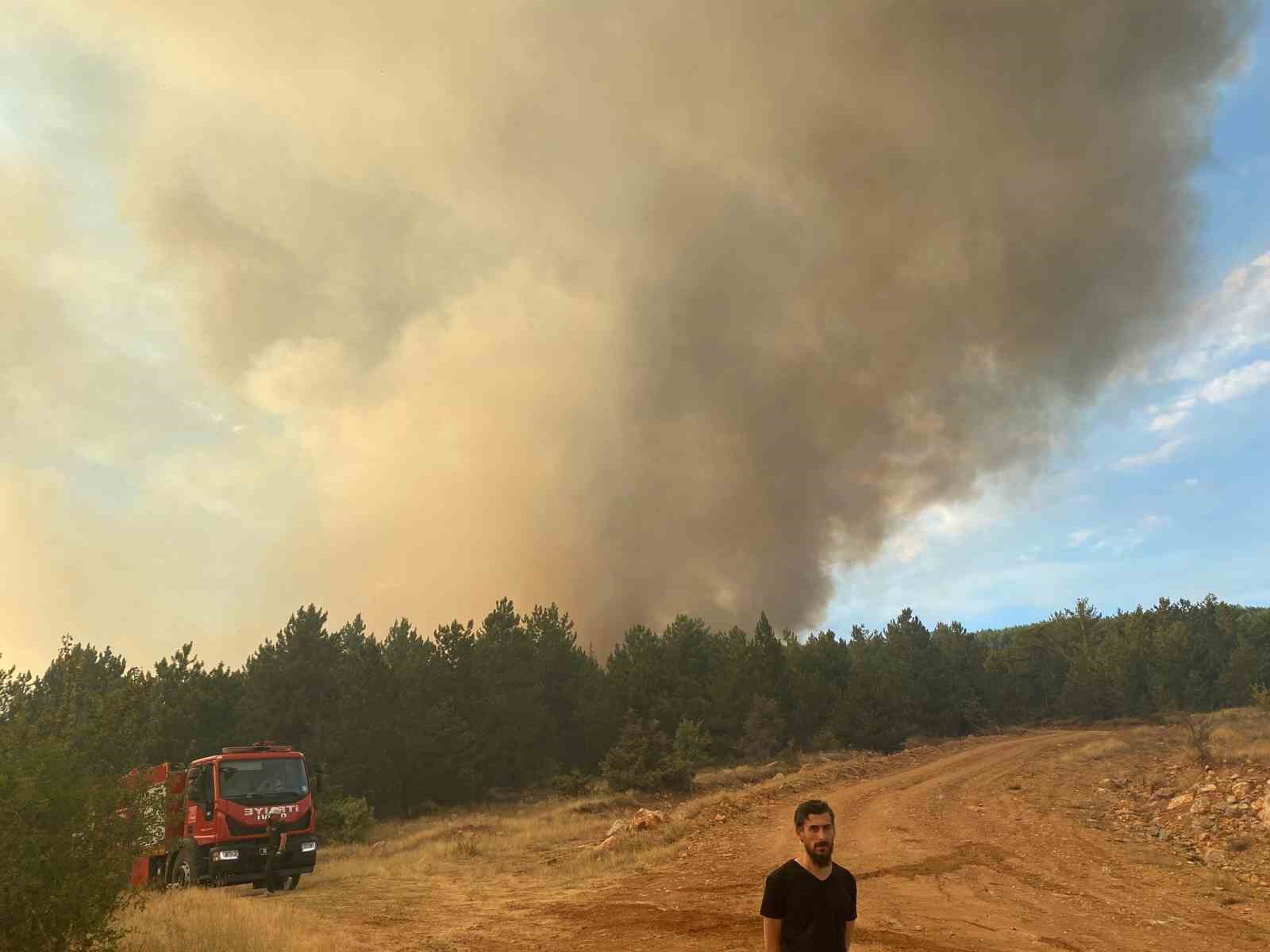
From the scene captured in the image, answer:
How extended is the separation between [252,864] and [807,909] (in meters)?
17.8

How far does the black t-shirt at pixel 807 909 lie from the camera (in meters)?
4.59

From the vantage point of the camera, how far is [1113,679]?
68375 millimetres

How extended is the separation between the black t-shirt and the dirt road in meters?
7.08

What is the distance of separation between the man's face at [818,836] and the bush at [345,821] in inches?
1202

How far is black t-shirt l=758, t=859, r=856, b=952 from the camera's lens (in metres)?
4.59

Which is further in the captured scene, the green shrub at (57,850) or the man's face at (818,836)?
the green shrub at (57,850)

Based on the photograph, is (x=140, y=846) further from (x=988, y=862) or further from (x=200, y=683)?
(x=200, y=683)

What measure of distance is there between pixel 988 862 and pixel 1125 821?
23.1 feet

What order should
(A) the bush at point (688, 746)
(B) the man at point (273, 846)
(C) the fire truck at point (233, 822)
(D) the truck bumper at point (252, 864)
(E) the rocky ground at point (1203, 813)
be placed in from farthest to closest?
(A) the bush at point (688, 746)
(B) the man at point (273, 846)
(C) the fire truck at point (233, 822)
(D) the truck bumper at point (252, 864)
(E) the rocky ground at point (1203, 813)

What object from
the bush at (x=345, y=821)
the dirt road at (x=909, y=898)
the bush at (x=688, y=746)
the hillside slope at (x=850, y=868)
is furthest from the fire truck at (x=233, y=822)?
the bush at (x=688, y=746)

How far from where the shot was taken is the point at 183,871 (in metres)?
18.4

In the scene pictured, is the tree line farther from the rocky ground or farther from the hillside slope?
the rocky ground

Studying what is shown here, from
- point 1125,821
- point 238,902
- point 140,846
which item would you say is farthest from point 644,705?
point 140,846

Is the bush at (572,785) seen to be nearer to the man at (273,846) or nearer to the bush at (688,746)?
the bush at (688,746)
